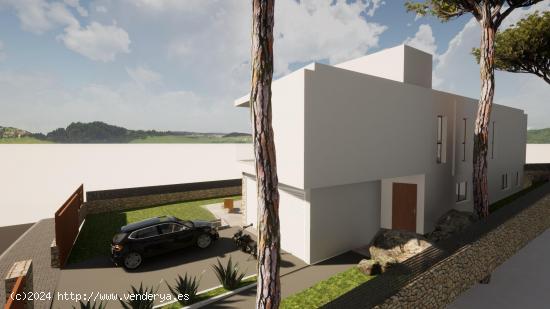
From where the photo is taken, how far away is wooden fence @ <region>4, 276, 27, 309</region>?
4910 mm

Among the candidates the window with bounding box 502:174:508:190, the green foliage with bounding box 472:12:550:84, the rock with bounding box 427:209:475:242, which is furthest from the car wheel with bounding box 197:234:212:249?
the green foliage with bounding box 472:12:550:84

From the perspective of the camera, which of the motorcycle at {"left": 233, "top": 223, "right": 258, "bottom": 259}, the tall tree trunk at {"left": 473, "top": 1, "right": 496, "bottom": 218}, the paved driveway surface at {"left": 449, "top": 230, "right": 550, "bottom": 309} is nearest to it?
the paved driveway surface at {"left": 449, "top": 230, "right": 550, "bottom": 309}

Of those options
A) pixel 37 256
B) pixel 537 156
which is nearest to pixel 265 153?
pixel 37 256

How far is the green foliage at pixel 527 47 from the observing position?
784 inches

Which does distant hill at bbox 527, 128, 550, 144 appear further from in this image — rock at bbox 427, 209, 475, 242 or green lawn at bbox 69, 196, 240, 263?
green lawn at bbox 69, 196, 240, 263

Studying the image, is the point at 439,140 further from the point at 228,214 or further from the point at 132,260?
the point at 132,260

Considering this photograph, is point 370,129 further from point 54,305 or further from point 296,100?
point 54,305

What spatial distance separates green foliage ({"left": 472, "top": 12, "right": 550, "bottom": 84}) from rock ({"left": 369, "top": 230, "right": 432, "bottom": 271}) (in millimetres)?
20007

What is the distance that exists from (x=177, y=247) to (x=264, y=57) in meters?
9.14

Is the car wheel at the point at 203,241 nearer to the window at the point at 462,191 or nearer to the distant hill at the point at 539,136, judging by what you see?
the window at the point at 462,191

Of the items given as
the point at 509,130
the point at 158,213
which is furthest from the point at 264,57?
the point at 509,130

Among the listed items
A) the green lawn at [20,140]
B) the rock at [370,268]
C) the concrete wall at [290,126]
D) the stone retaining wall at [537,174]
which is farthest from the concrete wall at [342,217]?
the green lawn at [20,140]

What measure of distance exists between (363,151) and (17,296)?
414 inches

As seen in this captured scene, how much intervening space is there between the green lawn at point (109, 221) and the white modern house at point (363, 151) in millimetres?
4724
